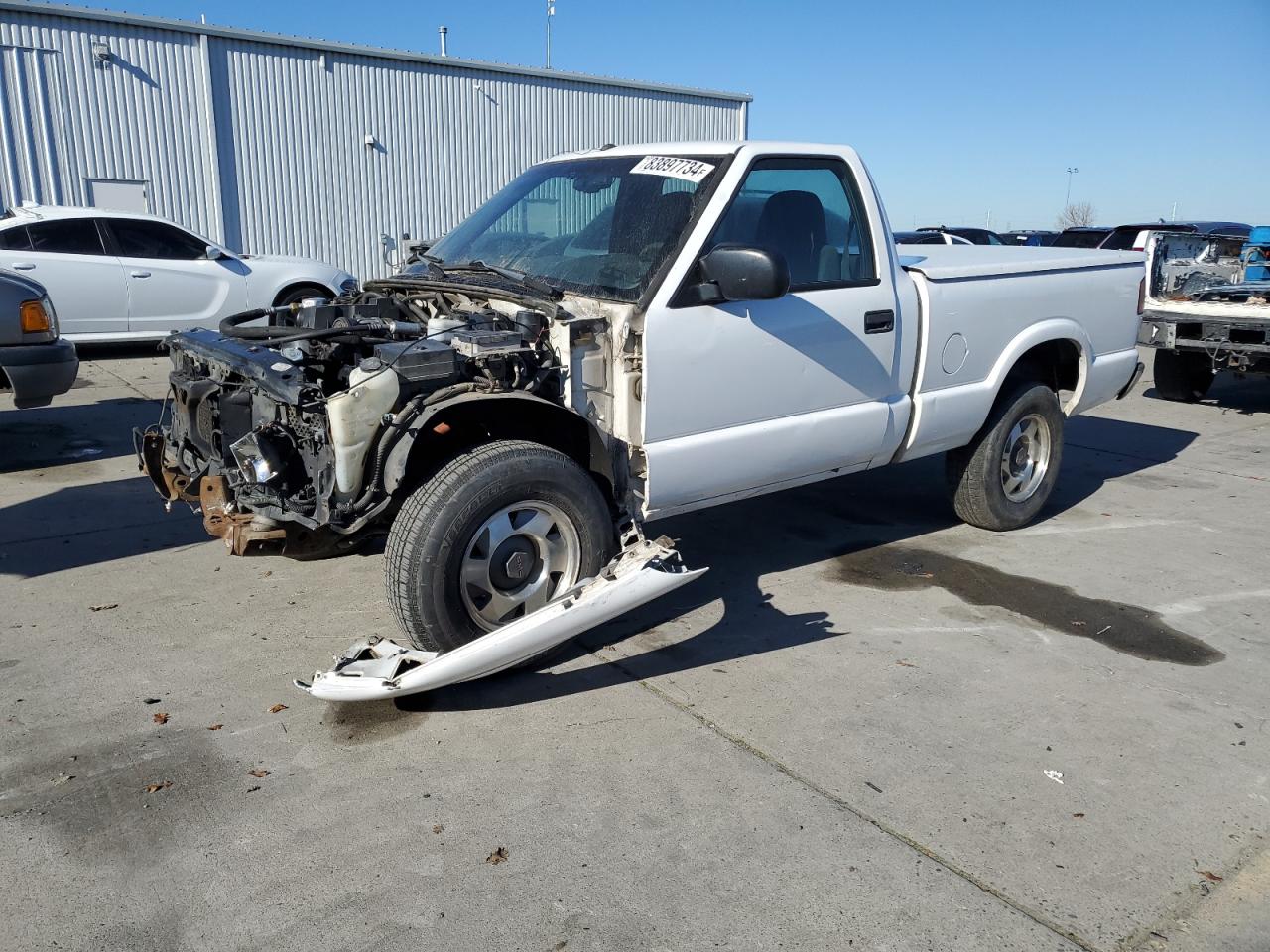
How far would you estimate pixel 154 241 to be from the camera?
10938 millimetres

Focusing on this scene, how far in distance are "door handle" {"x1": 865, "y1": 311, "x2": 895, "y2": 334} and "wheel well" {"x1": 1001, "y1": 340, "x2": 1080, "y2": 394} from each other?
4.47 ft

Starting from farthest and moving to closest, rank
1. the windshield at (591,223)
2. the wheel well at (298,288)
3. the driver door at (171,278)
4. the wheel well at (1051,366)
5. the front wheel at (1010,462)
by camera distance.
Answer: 1. the wheel well at (298,288)
2. the driver door at (171,278)
3. the wheel well at (1051,366)
4. the front wheel at (1010,462)
5. the windshield at (591,223)

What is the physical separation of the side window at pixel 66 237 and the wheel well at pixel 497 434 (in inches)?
334

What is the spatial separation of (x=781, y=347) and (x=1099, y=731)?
6.43ft

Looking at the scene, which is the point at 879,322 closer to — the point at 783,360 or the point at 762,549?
the point at 783,360

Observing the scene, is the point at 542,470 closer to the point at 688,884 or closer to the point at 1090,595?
the point at 688,884

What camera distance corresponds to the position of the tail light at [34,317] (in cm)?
620

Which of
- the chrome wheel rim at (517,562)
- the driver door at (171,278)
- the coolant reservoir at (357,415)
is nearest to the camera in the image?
the coolant reservoir at (357,415)

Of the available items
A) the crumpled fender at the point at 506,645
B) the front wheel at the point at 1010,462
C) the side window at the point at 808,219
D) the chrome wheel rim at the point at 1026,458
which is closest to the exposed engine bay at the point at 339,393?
the crumpled fender at the point at 506,645

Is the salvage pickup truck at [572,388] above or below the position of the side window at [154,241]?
below

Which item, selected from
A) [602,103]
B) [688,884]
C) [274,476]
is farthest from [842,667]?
[602,103]

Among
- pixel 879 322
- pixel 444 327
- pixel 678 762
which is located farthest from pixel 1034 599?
pixel 444 327

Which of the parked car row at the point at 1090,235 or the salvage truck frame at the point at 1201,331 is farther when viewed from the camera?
the parked car row at the point at 1090,235

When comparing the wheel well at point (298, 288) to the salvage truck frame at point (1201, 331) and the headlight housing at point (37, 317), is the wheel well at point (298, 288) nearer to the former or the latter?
the headlight housing at point (37, 317)
